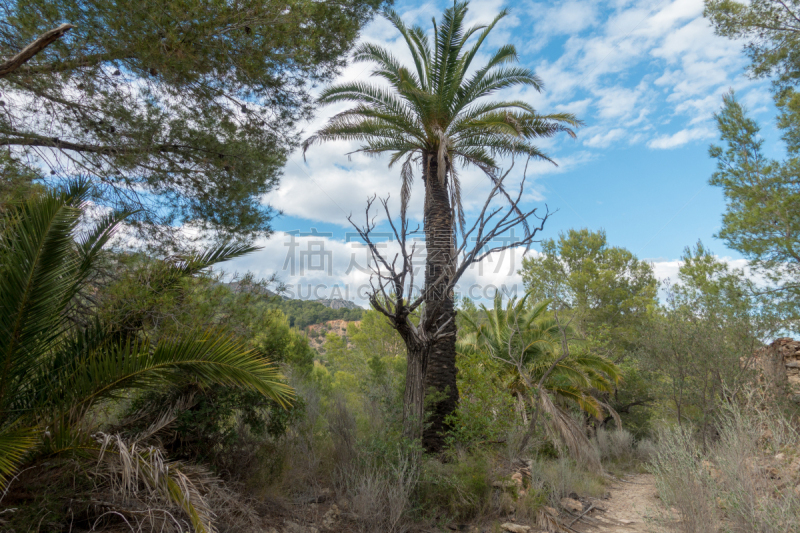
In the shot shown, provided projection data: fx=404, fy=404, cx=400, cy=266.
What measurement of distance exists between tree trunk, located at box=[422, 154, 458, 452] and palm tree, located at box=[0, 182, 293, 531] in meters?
3.76

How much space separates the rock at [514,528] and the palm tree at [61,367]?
445cm

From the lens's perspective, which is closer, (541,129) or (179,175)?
(179,175)

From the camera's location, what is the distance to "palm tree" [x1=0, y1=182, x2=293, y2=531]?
367cm

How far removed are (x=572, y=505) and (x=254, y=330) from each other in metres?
7.11

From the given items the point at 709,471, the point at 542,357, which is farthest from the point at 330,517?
the point at 542,357

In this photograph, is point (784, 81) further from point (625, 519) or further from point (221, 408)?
point (221, 408)

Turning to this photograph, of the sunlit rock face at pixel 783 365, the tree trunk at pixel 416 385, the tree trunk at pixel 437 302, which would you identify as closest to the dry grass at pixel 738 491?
the tree trunk at pixel 416 385

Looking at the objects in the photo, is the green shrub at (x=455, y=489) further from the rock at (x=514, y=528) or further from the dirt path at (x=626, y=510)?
the dirt path at (x=626, y=510)

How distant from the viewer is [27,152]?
20.3ft

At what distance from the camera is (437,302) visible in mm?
7242

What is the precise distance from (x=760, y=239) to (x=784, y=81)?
4.55m

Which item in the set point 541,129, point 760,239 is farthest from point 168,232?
point 760,239

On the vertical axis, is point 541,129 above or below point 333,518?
above

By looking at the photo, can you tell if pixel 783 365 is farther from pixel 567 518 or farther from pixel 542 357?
pixel 567 518
